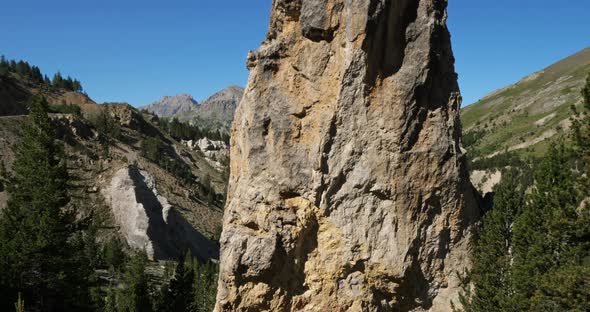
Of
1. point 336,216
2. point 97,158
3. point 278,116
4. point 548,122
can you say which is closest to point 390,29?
point 278,116

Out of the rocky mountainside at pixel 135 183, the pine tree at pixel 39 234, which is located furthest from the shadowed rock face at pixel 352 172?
the rocky mountainside at pixel 135 183

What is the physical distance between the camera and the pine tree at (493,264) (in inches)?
713

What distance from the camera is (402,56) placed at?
18328mm

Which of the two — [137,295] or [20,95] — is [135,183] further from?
[20,95]

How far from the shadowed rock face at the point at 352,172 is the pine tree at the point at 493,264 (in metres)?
0.76

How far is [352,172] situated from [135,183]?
71.3 metres

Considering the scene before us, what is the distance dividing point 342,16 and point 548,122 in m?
208

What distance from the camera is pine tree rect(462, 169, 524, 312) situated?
59.4 ft

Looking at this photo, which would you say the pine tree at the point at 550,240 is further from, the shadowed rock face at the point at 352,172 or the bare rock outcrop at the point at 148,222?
the bare rock outcrop at the point at 148,222

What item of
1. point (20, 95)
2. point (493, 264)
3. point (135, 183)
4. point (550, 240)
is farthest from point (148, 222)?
point (20, 95)

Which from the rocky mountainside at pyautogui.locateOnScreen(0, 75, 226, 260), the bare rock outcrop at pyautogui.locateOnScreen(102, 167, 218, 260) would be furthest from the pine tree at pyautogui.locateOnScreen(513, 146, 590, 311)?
the bare rock outcrop at pyautogui.locateOnScreen(102, 167, 218, 260)

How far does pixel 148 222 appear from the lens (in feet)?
248

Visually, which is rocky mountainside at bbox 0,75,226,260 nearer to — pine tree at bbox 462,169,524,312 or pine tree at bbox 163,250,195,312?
pine tree at bbox 163,250,195,312

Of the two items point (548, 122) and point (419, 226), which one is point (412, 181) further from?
point (548, 122)
